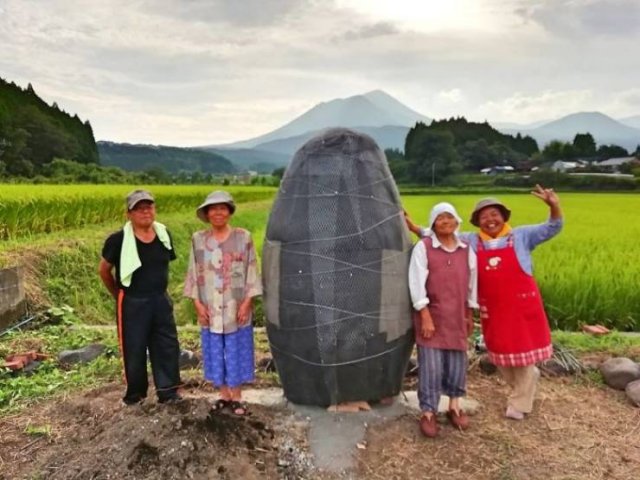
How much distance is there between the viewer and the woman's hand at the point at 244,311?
12.6ft

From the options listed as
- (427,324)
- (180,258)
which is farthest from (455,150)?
(427,324)

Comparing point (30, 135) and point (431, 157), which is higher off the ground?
point (30, 135)

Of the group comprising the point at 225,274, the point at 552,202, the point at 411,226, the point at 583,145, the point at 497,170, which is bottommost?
the point at 497,170

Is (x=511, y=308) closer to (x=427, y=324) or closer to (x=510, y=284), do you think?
(x=510, y=284)

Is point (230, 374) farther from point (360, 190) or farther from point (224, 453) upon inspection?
point (360, 190)

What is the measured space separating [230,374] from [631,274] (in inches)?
186

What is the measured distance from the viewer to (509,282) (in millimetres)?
3830

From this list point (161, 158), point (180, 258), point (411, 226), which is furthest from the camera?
point (161, 158)

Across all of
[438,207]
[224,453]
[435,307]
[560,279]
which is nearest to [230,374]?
[224,453]

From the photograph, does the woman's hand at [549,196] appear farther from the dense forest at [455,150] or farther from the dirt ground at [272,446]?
the dense forest at [455,150]

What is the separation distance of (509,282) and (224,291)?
70.0 inches

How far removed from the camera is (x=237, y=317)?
3.85 meters

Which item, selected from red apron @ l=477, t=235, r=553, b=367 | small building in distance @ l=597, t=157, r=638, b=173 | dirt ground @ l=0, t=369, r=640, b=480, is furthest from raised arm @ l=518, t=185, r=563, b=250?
small building in distance @ l=597, t=157, r=638, b=173

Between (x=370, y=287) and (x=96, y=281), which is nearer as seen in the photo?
(x=370, y=287)
